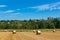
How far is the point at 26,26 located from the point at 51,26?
43.5ft

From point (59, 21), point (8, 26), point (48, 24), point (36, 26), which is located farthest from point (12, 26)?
point (59, 21)

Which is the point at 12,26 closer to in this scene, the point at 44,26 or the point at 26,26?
the point at 26,26

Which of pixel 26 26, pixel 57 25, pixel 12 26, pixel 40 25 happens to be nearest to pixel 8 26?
pixel 12 26

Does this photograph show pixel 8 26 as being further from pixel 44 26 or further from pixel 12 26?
pixel 44 26

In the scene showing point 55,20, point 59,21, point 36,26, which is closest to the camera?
point 36,26

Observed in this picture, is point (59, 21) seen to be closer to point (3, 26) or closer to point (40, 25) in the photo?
point (40, 25)

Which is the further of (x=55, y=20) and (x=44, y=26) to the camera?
(x=55, y=20)

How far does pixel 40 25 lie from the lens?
109 metres

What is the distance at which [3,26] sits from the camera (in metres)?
108

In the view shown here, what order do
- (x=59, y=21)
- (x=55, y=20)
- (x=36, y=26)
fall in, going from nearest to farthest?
(x=36, y=26), (x=59, y=21), (x=55, y=20)

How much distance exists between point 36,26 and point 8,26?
1515 cm

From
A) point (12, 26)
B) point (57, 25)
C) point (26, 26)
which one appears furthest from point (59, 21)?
point (12, 26)

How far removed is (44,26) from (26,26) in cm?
960

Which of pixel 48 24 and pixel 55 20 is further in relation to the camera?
pixel 55 20
